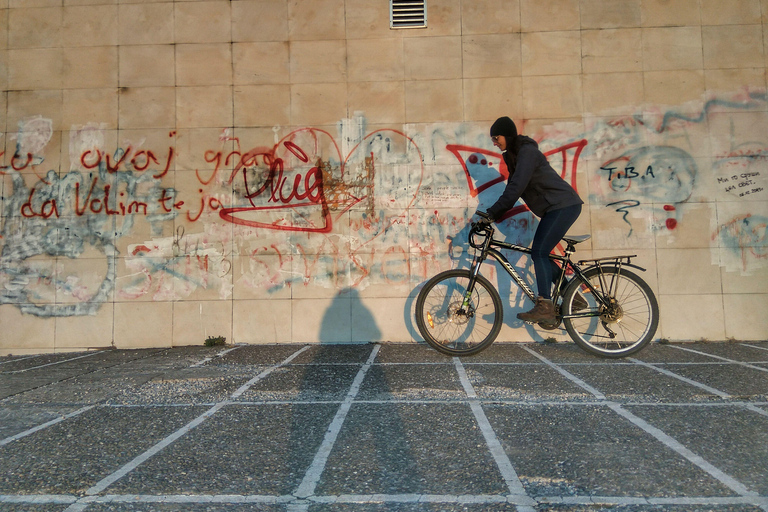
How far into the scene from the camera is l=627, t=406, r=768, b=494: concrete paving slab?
2236 millimetres

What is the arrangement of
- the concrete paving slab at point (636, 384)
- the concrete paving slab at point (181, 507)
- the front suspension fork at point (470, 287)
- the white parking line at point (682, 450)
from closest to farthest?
the concrete paving slab at point (181, 507) → the white parking line at point (682, 450) → the concrete paving slab at point (636, 384) → the front suspension fork at point (470, 287)

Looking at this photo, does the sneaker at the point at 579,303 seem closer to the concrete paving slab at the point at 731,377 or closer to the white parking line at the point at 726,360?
the concrete paving slab at the point at 731,377

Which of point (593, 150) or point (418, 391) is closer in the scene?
point (418, 391)

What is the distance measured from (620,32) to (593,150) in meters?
1.37

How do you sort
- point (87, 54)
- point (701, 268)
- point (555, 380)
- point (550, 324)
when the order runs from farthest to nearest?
1. point (87, 54)
2. point (701, 268)
3. point (550, 324)
4. point (555, 380)

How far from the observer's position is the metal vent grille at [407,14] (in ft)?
20.7

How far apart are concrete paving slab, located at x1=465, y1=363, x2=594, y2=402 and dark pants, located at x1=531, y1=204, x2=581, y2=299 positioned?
70 centimetres

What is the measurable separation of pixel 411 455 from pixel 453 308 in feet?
8.02

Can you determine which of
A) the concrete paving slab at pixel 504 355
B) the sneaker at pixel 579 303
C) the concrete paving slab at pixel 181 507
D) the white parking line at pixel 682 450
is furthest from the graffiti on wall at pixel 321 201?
the concrete paving slab at pixel 181 507

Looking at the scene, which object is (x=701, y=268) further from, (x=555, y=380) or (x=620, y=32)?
(x=555, y=380)

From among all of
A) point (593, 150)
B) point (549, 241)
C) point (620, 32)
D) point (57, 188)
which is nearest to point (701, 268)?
point (593, 150)

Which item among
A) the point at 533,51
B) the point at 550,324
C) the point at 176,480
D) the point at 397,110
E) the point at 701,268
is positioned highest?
the point at 533,51

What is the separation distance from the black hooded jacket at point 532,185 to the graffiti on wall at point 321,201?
4.04ft

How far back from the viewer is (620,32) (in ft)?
20.4
